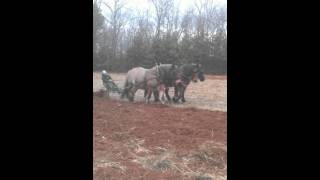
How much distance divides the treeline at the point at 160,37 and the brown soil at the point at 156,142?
0.71 meters

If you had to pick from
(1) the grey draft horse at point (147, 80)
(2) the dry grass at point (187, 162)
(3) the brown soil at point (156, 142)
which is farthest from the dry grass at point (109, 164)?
(1) the grey draft horse at point (147, 80)

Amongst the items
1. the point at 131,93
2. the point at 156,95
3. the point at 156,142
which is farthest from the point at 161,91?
the point at 156,142

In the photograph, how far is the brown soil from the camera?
3.82 metres

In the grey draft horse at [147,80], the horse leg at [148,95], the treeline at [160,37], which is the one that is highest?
the treeline at [160,37]

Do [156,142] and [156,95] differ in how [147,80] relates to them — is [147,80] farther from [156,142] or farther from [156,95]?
[156,142]

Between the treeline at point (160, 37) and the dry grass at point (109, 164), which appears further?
the treeline at point (160, 37)

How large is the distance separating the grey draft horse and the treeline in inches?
4.1

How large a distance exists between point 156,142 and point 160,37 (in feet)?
6.22

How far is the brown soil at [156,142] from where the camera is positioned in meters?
3.82

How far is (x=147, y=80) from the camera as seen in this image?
6109mm

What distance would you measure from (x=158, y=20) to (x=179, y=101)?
129cm

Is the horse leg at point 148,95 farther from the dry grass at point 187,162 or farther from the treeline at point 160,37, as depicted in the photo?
the dry grass at point 187,162

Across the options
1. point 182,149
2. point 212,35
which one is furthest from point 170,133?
point 212,35

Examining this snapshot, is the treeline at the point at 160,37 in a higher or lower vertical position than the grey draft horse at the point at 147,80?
higher
